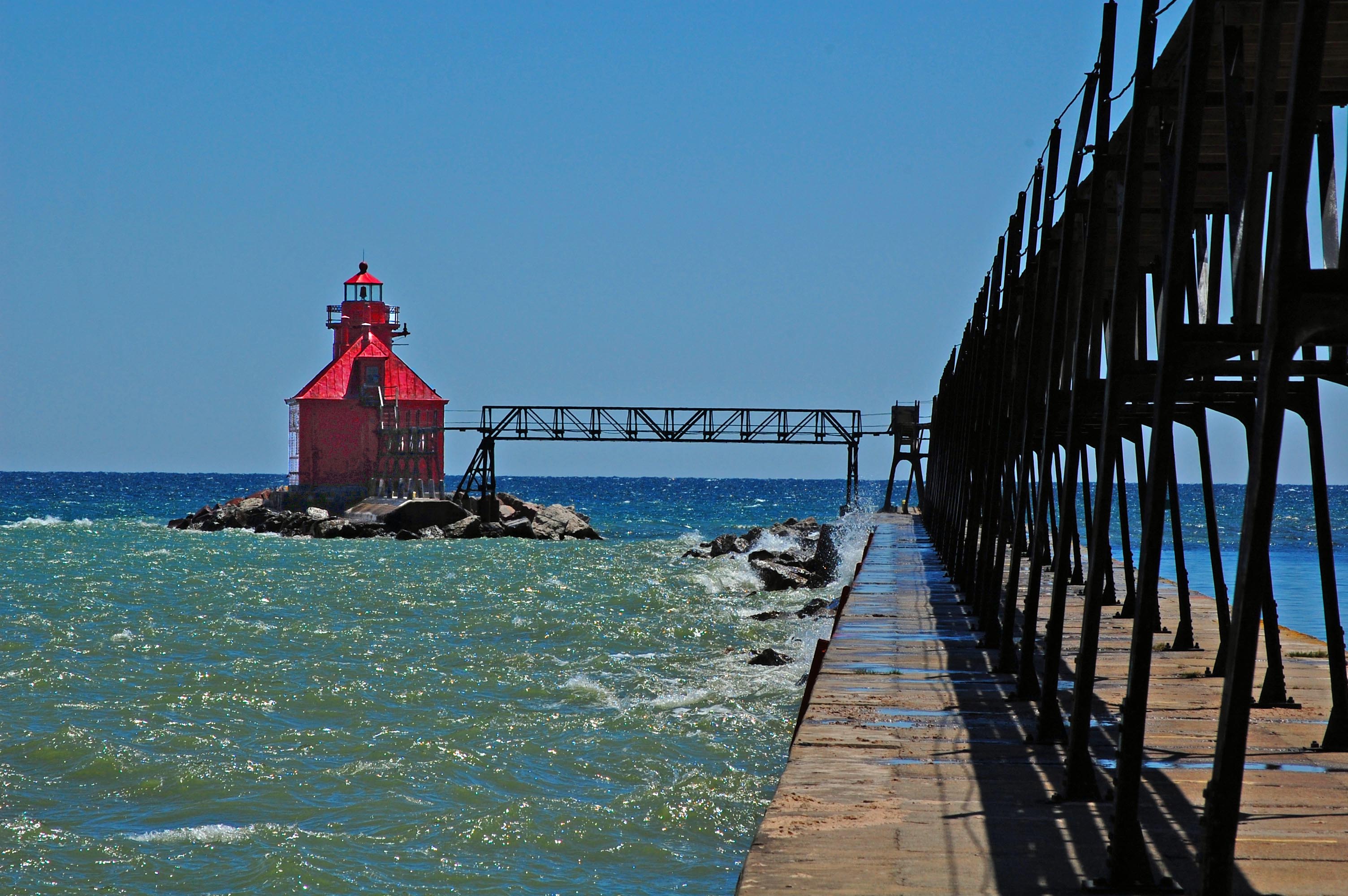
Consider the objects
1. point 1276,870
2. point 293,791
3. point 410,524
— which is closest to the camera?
point 1276,870

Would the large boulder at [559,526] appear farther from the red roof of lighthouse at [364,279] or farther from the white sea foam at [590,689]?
the white sea foam at [590,689]

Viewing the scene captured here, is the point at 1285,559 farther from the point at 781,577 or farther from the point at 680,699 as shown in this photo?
the point at 680,699

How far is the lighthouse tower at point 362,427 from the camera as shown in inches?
1891

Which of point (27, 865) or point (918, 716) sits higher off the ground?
point (918, 716)

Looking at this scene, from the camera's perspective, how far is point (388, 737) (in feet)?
38.0

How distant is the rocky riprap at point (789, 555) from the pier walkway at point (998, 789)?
A: 12.4 m

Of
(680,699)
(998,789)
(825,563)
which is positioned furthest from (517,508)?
(998,789)

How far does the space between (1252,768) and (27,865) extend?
22.8 feet

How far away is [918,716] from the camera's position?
6.68 meters

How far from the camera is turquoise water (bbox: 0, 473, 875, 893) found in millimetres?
8055

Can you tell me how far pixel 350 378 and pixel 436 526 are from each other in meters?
7.43

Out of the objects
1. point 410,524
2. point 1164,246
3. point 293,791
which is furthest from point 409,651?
point 410,524

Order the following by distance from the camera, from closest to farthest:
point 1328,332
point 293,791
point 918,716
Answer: point 1328,332
point 918,716
point 293,791

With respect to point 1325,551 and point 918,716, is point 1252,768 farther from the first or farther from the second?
point 918,716
